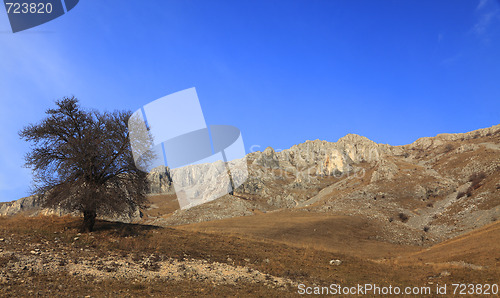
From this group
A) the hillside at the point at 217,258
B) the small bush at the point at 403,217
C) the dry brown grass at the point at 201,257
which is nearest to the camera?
the dry brown grass at the point at 201,257

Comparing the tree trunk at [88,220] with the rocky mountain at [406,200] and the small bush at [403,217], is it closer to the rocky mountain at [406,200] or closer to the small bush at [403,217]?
the rocky mountain at [406,200]

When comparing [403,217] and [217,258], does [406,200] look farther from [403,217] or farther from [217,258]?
[217,258]

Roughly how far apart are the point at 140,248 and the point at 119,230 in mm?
4671

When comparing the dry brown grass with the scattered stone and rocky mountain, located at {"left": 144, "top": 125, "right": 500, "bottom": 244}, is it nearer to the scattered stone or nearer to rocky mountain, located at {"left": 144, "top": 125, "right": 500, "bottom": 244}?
the scattered stone

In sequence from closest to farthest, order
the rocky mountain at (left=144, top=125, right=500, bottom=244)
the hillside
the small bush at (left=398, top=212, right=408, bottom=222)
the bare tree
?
the hillside < the bare tree < the rocky mountain at (left=144, top=125, right=500, bottom=244) < the small bush at (left=398, top=212, right=408, bottom=222)

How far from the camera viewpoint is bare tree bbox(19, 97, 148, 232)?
21156mm

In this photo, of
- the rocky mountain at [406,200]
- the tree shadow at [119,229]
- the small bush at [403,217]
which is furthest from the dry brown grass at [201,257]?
the small bush at [403,217]

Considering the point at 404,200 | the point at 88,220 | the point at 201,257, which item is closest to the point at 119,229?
the point at 88,220

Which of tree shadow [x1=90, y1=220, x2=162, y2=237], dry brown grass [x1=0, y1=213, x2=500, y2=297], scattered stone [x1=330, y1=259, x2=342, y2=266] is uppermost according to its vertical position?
tree shadow [x1=90, y1=220, x2=162, y2=237]

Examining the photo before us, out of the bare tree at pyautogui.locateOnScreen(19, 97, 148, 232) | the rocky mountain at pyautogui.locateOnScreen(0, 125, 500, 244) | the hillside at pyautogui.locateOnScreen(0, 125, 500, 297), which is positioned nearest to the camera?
the hillside at pyautogui.locateOnScreen(0, 125, 500, 297)

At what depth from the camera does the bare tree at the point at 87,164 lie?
2116 cm

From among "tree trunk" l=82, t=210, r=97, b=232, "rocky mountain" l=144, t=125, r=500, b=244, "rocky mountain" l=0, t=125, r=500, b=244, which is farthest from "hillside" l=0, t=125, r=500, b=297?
"rocky mountain" l=144, t=125, r=500, b=244

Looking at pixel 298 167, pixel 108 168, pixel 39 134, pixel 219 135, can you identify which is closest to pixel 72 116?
pixel 39 134

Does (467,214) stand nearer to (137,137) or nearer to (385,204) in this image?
(385,204)
